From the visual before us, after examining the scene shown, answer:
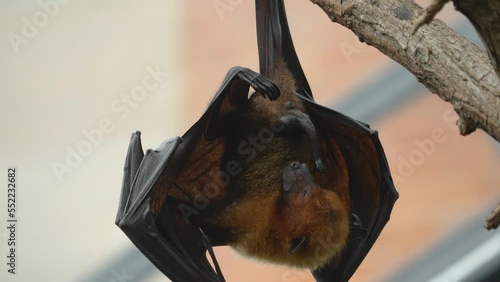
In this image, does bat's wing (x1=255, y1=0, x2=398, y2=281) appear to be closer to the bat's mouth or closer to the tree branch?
the bat's mouth

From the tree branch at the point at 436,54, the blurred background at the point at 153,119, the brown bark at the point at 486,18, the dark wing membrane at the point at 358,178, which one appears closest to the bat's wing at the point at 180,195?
the dark wing membrane at the point at 358,178

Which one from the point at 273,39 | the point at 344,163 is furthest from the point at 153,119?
the point at 344,163

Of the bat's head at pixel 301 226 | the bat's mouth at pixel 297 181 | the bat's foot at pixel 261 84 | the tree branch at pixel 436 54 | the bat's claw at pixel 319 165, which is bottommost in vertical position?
the bat's head at pixel 301 226

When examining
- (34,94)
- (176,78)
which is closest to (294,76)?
(176,78)

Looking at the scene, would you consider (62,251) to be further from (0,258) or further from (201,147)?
(201,147)

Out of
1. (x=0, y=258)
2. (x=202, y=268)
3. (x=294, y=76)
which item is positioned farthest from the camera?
(x=0, y=258)

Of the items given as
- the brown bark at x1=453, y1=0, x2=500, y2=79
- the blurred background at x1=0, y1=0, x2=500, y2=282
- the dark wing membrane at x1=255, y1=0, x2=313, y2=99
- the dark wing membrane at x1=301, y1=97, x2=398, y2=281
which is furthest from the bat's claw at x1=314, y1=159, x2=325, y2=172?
the blurred background at x1=0, y1=0, x2=500, y2=282

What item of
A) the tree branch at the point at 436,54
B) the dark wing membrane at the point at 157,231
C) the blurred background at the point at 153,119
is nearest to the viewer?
the tree branch at the point at 436,54

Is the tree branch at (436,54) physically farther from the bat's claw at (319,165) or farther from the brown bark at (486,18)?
the bat's claw at (319,165)
